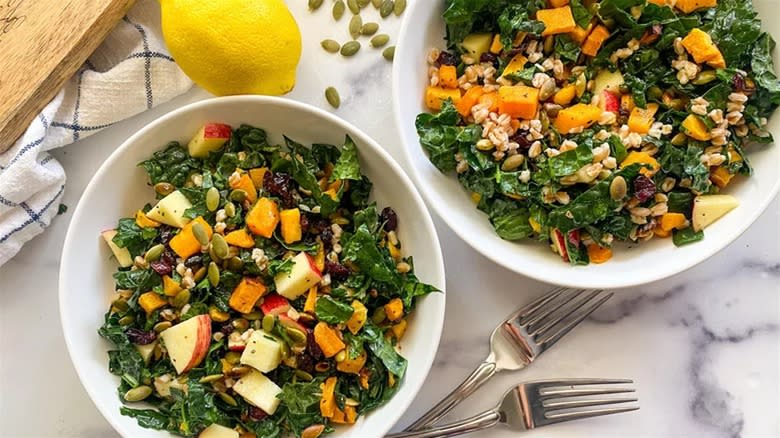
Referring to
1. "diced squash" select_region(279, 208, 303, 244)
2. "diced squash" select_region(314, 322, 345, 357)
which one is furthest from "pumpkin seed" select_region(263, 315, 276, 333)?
"diced squash" select_region(279, 208, 303, 244)

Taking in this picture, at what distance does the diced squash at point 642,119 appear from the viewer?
2.05 metres

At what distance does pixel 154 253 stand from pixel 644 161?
4.55 ft

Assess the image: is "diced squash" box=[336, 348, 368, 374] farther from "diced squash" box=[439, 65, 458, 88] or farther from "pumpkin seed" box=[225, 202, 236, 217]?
"diced squash" box=[439, 65, 458, 88]

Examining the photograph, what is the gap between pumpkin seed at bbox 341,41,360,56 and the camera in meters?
2.46

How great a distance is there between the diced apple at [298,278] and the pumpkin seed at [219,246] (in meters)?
0.16

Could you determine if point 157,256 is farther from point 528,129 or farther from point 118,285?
point 528,129

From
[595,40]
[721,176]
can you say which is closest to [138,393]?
[595,40]

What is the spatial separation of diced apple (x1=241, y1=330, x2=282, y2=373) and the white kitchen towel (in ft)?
2.91

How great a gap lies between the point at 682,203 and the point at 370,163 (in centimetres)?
90

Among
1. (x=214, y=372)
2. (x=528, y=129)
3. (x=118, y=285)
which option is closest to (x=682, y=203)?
(x=528, y=129)

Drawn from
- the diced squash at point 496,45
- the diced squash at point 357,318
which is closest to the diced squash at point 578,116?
the diced squash at point 496,45

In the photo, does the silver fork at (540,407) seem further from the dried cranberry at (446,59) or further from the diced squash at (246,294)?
the dried cranberry at (446,59)

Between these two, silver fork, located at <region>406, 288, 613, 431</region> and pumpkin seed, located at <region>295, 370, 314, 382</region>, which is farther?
silver fork, located at <region>406, 288, 613, 431</region>

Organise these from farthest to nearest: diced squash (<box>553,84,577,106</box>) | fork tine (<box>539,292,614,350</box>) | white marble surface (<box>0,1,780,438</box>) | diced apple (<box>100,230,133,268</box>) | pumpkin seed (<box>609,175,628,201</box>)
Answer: white marble surface (<box>0,1,780,438</box>) → fork tine (<box>539,292,614,350</box>) → diced apple (<box>100,230,133,268</box>) → diced squash (<box>553,84,577,106</box>) → pumpkin seed (<box>609,175,628,201</box>)
